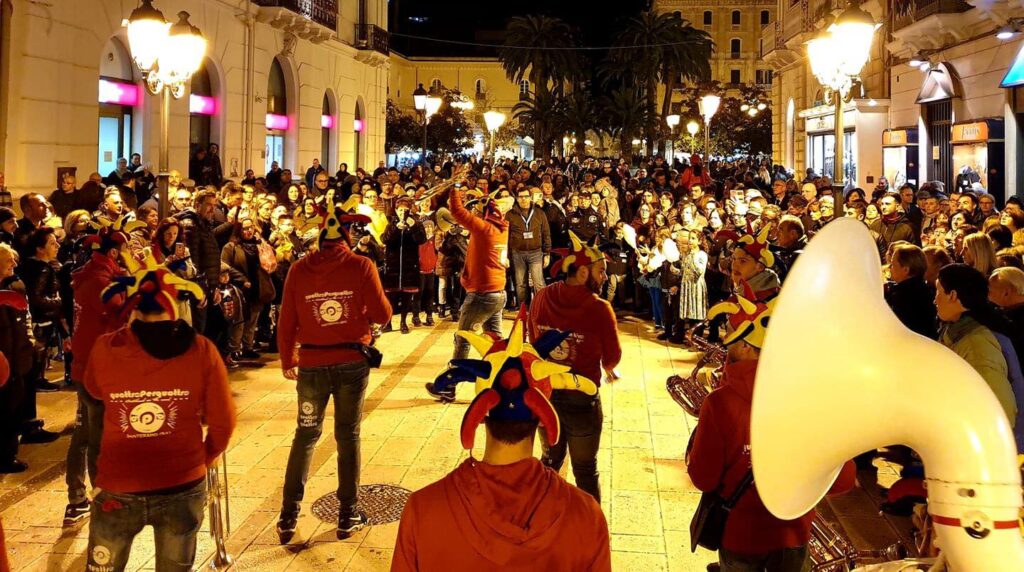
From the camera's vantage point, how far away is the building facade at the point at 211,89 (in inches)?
573

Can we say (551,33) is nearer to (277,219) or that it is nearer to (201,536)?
(277,219)

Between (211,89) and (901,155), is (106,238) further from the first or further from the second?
(901,155)

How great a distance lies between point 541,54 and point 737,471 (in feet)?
152

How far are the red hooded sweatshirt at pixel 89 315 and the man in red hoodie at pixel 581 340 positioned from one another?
8.90ft

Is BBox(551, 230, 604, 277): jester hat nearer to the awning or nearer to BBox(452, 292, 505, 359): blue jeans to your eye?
BBox(452, 292, 505, 359): blue jeans

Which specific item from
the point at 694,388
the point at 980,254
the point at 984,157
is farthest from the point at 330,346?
the point at 984,157

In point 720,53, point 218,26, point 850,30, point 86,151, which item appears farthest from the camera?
point 720,53

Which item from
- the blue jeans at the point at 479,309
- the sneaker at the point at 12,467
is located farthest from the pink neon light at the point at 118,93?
the sneaker at the point at 12,467

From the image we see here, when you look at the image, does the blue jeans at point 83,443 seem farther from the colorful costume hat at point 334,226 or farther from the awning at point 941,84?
the awning at point 941,84

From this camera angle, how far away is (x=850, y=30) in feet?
28.1

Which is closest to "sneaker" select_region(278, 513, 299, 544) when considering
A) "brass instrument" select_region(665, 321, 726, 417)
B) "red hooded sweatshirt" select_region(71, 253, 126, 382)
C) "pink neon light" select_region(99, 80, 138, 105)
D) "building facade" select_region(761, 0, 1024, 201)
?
"red hooded sweatshirt" select_region(71, 253, 126, 382)

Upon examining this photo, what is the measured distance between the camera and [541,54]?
47.8m

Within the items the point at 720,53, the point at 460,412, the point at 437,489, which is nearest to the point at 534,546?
the point at 437,489

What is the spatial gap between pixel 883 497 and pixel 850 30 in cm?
458
